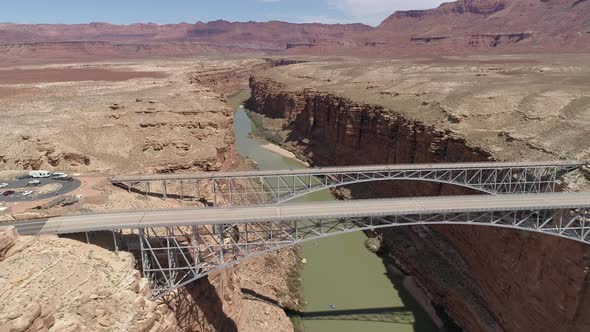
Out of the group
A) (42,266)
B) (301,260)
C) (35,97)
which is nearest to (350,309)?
(301,260)

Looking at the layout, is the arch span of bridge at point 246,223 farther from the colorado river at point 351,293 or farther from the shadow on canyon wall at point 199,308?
the colorado river at point 351,293

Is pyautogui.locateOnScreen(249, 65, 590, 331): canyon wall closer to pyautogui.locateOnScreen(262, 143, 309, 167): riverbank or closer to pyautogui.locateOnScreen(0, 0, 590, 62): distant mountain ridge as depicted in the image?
pyautogui.locateOnScreen(262, 143, 309, 167): riverbank

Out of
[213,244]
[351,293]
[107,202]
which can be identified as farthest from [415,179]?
[107,202]

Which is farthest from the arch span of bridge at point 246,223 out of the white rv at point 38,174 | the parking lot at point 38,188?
the white rv at point 38,174

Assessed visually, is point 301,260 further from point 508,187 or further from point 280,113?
point 280,113

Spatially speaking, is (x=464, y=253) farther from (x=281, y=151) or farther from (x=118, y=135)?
(x=281, y=151)

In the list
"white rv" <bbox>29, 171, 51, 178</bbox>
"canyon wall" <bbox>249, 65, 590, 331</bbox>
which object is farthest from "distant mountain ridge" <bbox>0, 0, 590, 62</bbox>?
"white rv" <bbox>29, 171, 51, 178</bbox>
